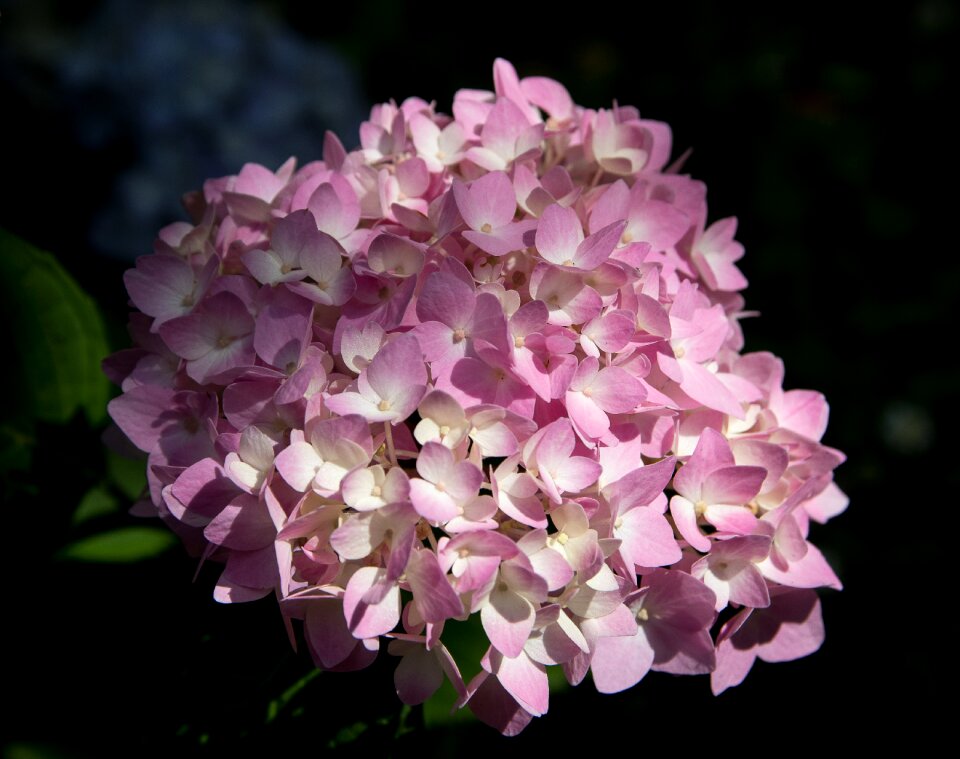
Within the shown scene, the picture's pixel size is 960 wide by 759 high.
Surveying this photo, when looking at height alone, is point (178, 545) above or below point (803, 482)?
below

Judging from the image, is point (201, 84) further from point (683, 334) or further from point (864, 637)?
point (864, 637)

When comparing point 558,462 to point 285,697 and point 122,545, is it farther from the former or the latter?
point 122,545

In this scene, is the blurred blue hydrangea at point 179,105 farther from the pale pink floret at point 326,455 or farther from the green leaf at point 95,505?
the pale pink floret at point 326,455

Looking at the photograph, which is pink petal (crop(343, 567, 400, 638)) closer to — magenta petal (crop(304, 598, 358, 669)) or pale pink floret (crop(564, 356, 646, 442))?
magenta petal (crop(304, 598, 358, 669))

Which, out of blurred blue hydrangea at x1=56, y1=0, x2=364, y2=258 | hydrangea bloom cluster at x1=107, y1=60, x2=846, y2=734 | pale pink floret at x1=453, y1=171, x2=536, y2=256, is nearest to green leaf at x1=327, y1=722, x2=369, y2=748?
hydrangea bloom cluster at x1=107, y1=60, x2=846, y2=734

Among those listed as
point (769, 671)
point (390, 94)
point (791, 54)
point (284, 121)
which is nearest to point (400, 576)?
point (769, 671)

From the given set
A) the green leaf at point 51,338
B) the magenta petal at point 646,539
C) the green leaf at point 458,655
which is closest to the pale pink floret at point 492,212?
the magenta petal at point 646,539

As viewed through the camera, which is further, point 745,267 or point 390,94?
point 390,94

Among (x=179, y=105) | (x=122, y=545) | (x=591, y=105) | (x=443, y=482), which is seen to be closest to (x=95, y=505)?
(x=122, y=545)
